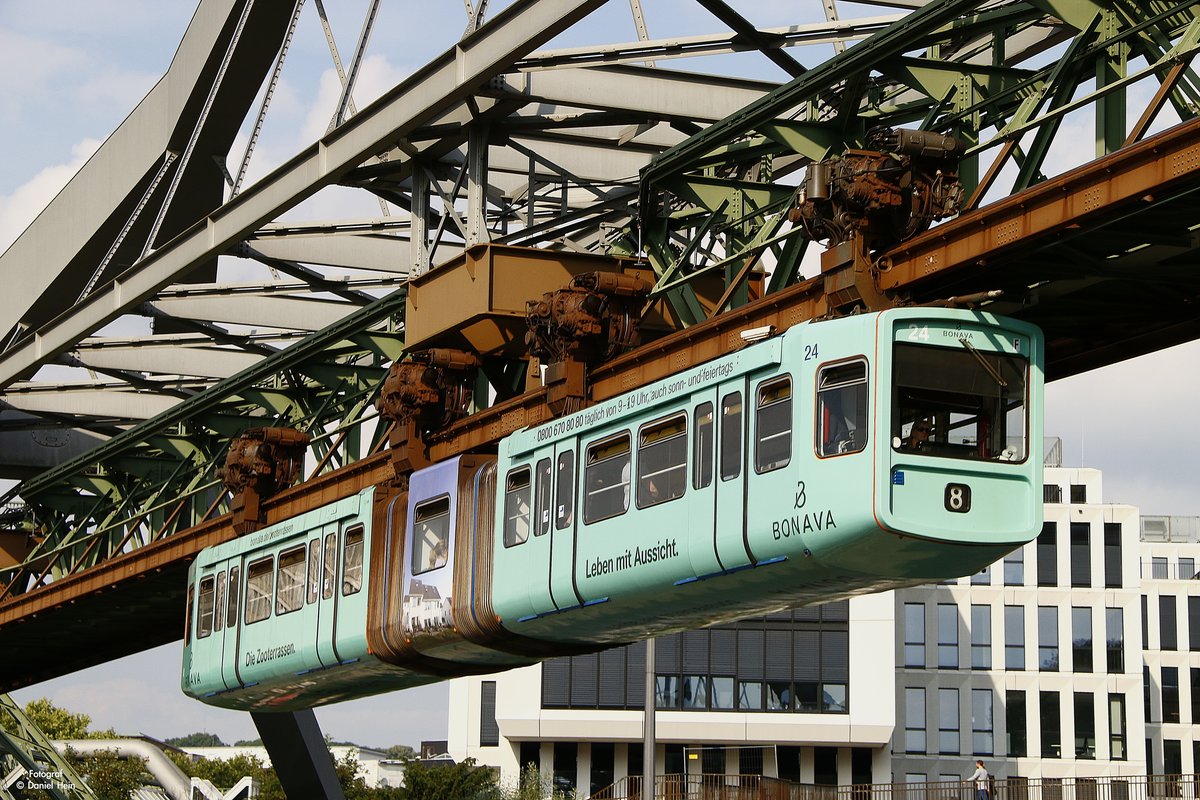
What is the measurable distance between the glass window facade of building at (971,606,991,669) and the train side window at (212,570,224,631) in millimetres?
55557

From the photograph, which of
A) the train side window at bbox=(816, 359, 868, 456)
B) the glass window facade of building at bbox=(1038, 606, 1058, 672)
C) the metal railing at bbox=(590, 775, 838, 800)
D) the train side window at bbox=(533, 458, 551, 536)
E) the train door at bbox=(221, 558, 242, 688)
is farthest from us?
the glass window facade of building at bbox=(1038, 606, 1058, 672)

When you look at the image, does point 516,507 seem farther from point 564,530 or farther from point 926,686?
point 926,686

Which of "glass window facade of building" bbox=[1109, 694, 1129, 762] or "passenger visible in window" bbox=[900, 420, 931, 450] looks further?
"glass window facade of building" bbox=[1109, 694, 1129, 762]

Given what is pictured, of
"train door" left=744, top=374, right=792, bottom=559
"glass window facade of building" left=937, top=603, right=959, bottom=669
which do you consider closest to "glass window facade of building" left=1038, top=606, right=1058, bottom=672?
"glass window facade of building" left=937, top=603, right=959, bottom=669

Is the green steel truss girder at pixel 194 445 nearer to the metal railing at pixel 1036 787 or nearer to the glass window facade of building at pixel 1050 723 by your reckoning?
the metal railing at pixel 1036 787

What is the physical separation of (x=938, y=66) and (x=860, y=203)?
1930 millimetres

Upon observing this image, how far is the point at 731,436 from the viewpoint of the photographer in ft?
57.8

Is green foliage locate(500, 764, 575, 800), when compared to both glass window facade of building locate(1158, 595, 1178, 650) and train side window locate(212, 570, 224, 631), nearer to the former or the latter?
train side window locate(212, 570, 224, 631)

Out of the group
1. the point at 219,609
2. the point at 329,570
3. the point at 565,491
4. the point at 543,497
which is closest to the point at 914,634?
the point at 219,609

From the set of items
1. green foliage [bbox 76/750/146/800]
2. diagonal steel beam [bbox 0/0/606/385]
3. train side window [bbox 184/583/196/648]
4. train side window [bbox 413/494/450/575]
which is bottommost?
green foliage [bbox 76/750/146/800]

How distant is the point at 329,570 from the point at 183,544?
8.49m

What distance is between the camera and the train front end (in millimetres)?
15805

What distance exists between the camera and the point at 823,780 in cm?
6675

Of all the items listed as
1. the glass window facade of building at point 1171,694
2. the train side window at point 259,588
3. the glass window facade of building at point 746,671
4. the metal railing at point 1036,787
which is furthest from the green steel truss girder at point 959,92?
the glass window facade of building at point 1171,694
